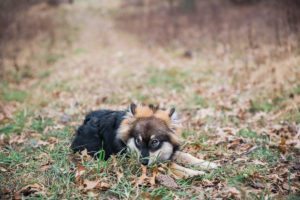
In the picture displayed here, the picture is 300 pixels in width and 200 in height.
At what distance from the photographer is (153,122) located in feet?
17.7

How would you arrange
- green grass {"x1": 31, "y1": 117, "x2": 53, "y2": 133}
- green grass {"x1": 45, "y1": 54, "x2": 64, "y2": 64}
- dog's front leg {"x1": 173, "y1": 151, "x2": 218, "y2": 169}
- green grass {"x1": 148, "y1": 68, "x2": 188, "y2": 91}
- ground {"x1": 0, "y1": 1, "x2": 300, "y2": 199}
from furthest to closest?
green grass {"x1": 45, "y1": 54, "x2": 64, "y2": 64}, green grass {"x1": 148, "y1": 68, "x2": 188, "y2": 91}, green grass {"x1": 31, "y1": 117, "x2": 53, "y2": 133}, dog's front leg {"x1": 173, "y1": 151, "x2": 218, "y2": 169}, ground {"x1": 0, "y1": 1, "x2": 300, "y2": 199}

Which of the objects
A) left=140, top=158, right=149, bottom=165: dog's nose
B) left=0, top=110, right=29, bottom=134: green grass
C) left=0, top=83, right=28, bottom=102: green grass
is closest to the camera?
left=140, top=158, right=149, bottom=165: dog's nose

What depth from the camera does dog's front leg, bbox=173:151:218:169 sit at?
219 inches

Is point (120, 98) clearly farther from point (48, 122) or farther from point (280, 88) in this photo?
point (280, 88)

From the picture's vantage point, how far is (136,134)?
17.4ft

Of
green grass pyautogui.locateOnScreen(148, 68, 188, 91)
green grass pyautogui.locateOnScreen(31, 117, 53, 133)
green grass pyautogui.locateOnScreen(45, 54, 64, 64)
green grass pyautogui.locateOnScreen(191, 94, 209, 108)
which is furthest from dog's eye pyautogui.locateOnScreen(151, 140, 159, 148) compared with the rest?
green grass pyautogui.locateOnScreen(45, 54, 64, 64)

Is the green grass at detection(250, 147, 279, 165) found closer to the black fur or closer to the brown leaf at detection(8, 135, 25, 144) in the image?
the black fur

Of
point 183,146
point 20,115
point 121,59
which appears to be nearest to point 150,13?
point 121,59

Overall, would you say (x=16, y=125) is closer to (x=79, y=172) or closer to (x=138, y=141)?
(x=79, y=172)

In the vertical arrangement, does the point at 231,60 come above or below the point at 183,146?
above

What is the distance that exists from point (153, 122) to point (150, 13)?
1934cm

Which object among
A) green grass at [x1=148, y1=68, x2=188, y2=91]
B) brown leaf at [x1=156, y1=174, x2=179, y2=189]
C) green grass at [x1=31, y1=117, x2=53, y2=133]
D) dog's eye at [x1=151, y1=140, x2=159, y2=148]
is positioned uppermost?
green grass at [x1=148, y1=68, x2=188, y2=91]

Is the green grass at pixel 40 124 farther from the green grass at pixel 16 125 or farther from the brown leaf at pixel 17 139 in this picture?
the brown leaf at pixel 17 139

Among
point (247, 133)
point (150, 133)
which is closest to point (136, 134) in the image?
point (150, 133)
